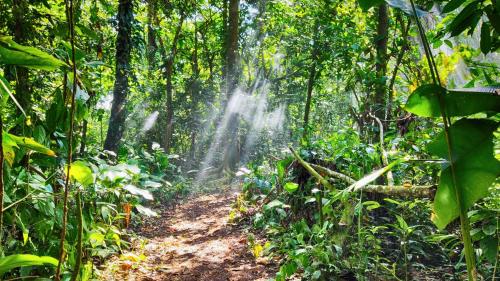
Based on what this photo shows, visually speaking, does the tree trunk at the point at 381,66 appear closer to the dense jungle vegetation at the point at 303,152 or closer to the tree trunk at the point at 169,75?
the dense jungle vegetation at the point at 303,152

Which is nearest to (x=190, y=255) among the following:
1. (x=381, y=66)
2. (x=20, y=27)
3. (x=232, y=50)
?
(x=20, y=27)

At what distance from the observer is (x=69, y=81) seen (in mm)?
1511

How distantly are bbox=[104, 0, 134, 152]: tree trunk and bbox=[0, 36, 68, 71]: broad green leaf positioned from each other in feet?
21.1

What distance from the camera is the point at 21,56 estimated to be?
3.18 ft

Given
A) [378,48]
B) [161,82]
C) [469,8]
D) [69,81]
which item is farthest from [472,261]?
[161,82]

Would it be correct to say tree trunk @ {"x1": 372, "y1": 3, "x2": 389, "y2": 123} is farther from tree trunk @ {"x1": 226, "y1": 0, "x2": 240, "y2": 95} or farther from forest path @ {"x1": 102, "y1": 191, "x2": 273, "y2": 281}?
tree trunk @ {"x1": 226, "y1": 0, "x2": 240, "y2": 95}

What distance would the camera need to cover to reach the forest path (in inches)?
159

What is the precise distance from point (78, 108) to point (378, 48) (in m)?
4.80

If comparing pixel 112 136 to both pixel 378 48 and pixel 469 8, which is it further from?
pixel 469 8

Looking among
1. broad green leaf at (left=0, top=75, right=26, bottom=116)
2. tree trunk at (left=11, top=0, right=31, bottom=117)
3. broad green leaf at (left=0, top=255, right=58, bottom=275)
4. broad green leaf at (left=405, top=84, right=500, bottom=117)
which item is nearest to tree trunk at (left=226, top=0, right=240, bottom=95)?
tree trunk at (left=11, top=0, right=31, bottom=117)

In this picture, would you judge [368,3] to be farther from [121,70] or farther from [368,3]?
[121,70]

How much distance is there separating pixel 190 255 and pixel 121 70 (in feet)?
13.2

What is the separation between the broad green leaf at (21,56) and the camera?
3.13ft

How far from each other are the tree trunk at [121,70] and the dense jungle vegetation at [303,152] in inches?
1.2
